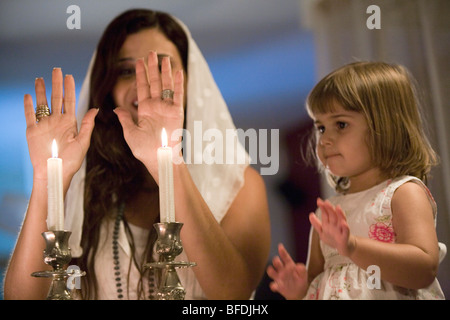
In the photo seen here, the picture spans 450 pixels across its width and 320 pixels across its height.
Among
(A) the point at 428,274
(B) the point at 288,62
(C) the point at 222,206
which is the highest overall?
(B) the point at 288,62

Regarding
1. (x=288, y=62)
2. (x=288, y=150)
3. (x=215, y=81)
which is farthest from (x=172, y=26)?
(x=288, y=150)

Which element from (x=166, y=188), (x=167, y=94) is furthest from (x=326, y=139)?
(x=166, y=188)

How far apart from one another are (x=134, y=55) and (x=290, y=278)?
27.9 inches

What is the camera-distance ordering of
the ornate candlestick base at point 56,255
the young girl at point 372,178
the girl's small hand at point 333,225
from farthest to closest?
1. the young girl at point 372,178
2. the girl's small hand at point 333,225
3. the ornate candlestick base at point 56,255

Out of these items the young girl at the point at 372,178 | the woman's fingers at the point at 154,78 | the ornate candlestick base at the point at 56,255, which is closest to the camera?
the ornate candlestick base at the point at 56,255

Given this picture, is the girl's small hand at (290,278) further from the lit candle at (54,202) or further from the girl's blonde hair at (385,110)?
the lit candle at (54,202)

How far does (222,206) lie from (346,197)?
317 millimetres

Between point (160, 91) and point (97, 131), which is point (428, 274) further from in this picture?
point (97, 131)

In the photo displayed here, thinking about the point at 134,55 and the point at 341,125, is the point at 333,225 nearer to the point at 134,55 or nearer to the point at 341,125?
the point at 341,125

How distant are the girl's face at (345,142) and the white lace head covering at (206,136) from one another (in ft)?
0.96

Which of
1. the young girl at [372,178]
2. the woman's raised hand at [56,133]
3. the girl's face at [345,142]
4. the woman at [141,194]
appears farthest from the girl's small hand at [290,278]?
the woman's raised hand at [56,133]

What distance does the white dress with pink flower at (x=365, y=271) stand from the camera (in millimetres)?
1146

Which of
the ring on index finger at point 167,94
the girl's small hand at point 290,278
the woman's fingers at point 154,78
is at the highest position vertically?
the woman's fingers at point 154,78

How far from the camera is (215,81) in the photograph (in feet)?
4.94
